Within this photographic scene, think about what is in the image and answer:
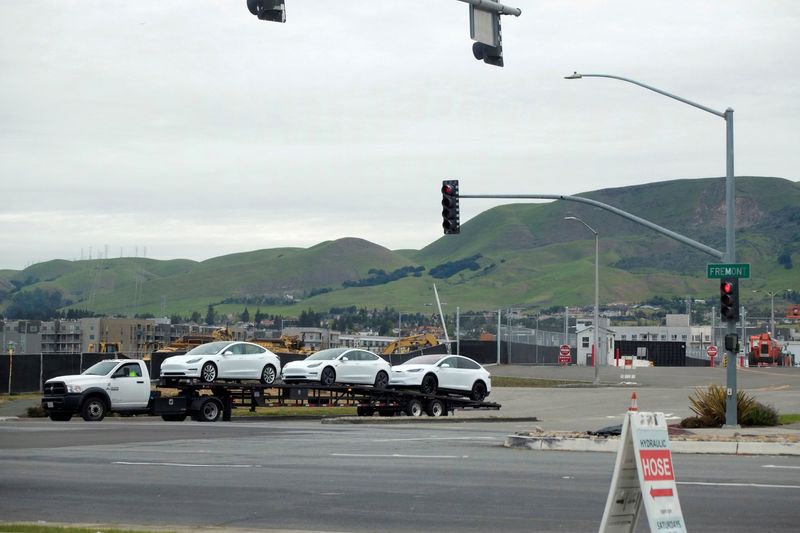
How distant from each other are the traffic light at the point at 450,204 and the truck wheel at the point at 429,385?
5.74 metres

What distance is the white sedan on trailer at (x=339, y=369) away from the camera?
126ft

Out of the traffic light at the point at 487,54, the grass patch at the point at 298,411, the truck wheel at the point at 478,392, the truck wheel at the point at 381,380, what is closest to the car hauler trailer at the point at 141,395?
the truck wheel at the point at 381,380

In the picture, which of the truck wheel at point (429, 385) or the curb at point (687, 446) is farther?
the truck wheel at point (429, 385)

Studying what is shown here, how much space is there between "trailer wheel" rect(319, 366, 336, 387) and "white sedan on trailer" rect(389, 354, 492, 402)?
202cm

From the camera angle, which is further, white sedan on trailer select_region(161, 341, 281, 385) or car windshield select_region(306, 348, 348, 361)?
car windshield select_region(306, 348, 348, 361)

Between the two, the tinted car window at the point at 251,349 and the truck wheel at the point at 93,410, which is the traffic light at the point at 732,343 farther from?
the truck wheel at the point at 93,410

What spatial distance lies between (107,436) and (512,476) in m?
12.1

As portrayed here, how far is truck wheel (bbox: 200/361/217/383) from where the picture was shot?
120 feet

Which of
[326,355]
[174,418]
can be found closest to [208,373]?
[174,418]

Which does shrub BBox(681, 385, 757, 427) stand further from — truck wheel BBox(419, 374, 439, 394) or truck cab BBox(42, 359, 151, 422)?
truck cab BBox(42, 359, 151, 422)

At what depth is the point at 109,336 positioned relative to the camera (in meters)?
106

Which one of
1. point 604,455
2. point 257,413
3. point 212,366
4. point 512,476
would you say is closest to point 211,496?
point 512,476

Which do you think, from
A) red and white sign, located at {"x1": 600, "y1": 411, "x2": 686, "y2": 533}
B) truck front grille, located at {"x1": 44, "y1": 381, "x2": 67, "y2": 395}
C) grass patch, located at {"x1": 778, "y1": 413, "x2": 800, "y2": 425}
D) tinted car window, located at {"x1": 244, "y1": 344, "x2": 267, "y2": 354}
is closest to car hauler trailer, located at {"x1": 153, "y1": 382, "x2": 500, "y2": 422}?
tinted car window, located at {"x1": 244, "y1": 344, "x2": 267, "y2": 354}

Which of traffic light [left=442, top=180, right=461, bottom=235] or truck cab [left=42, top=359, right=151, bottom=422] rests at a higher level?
traffic light [left=442, top=180, right=461, bottom=235]
